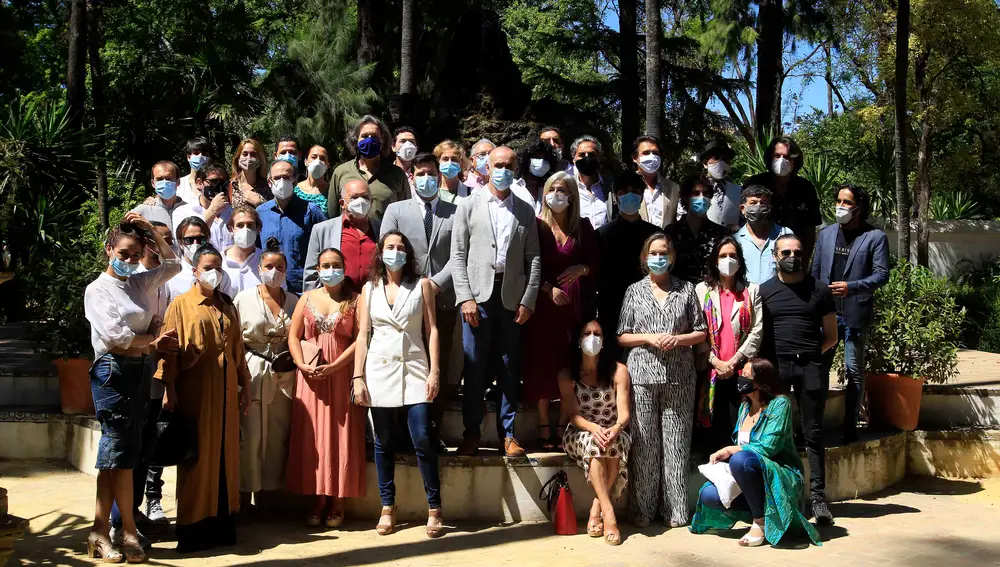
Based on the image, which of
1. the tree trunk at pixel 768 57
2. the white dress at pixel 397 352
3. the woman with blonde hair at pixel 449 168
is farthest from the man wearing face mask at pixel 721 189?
the tree trunk at pixel 768 57

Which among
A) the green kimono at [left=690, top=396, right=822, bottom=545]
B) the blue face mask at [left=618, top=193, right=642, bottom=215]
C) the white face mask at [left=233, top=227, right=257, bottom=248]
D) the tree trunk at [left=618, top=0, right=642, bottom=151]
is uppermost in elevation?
the tree trunk at [left=618, top=0, right=642, bottom=151]

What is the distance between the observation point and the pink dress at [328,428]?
6930 millimetres

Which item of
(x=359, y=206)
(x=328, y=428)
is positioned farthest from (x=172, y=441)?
(x=359, y=206)

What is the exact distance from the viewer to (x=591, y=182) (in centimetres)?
839

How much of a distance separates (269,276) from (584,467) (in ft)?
8.34

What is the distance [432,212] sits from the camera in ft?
24.6

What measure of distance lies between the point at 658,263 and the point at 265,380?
9.36 ft

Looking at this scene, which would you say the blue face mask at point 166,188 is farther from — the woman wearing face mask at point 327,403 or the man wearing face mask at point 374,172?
the woman wearing face mask at point 327,403

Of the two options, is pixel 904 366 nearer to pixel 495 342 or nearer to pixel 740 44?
pixel 495 342

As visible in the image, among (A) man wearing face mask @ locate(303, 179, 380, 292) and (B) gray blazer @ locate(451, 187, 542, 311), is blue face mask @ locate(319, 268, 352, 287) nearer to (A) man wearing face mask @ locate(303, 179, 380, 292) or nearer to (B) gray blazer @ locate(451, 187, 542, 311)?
(A) man wearing face mask @ locate(303, 179, 380, 292)

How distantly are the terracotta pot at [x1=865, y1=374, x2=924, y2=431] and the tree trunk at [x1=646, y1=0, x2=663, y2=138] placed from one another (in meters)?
4.49

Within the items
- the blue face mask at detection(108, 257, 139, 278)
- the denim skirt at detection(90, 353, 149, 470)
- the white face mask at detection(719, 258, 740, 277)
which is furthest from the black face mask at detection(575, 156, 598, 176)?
the denim skirt at detection(90, 353, 149, 470)

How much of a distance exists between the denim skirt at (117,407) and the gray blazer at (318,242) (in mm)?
1511

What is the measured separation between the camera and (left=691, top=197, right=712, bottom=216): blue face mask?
788 cm
